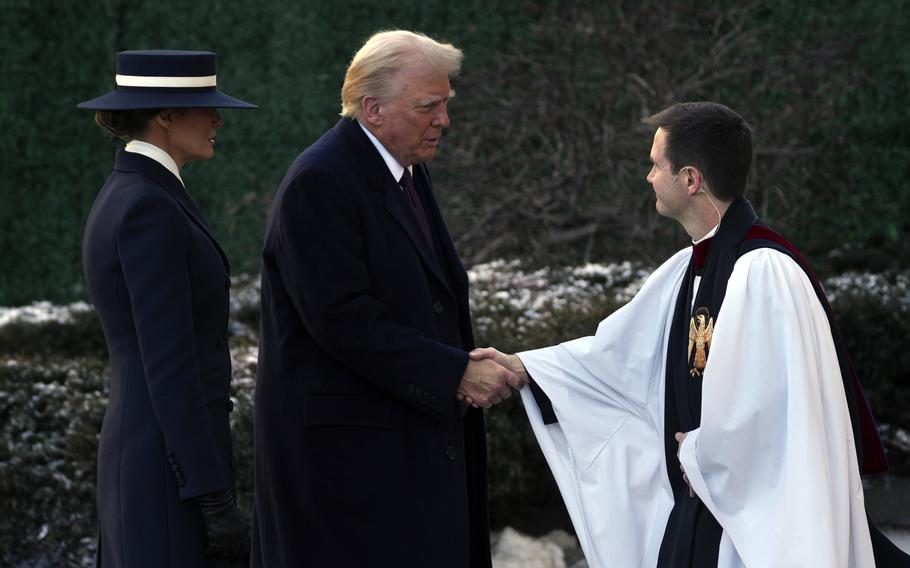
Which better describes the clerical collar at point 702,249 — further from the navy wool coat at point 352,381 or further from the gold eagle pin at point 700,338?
the navy wool coat at point 352,381

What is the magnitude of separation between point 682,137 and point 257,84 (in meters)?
6.37

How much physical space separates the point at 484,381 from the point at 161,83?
3.46 ft

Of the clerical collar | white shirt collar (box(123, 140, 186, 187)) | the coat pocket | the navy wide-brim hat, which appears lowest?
the coat pocket

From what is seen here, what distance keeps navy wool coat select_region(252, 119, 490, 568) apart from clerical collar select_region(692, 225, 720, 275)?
61 cm

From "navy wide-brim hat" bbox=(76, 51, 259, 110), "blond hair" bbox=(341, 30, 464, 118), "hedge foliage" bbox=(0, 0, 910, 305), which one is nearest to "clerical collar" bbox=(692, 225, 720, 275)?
"blond hair" bbox=(341, 30, 464, 118)

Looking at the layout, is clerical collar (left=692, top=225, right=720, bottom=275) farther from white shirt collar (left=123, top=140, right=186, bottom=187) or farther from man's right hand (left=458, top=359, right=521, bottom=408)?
white shirt collar (left=123, top=140, right=186, bottom=187)

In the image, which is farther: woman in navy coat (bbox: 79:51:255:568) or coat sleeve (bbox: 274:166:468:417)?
coat sleeve (bbox: 274:166:468:417)

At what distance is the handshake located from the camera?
324 centimetres

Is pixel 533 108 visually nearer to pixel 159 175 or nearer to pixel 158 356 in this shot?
pixel 159 175

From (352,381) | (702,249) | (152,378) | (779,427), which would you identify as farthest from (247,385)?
(779,427)

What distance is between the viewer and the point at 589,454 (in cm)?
334

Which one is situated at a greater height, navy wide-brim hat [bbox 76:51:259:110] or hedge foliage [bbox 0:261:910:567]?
navy wide-brim hat [bbox 76:51:259:110]

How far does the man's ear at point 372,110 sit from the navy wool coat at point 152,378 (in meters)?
0.56

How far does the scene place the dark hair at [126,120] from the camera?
3.07m
